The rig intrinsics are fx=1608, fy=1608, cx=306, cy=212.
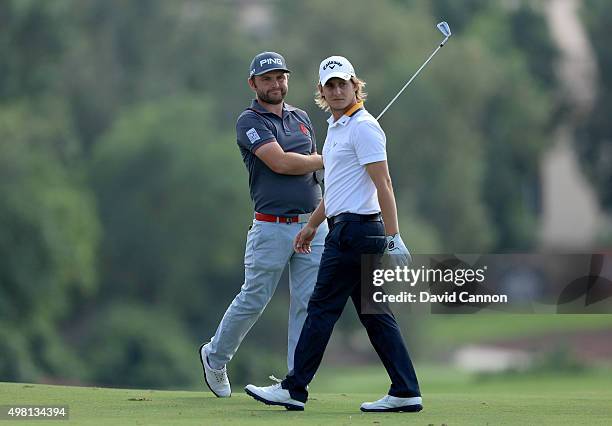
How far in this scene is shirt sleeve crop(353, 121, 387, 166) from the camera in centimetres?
905

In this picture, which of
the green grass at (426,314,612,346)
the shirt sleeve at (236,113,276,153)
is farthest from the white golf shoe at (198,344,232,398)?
the green grass at (426,314,612,346)

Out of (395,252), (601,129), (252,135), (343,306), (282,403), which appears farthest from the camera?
(601,129)

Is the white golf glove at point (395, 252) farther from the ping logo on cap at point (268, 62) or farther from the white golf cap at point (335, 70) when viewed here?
the ping logo on cap at point (268, 62)

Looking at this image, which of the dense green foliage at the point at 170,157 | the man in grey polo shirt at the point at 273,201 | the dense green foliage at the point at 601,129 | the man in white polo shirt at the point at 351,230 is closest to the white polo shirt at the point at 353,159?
the man in white polo shirt at the point at 351,230

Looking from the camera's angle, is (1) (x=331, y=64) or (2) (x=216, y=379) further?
(2) (x=216, y=379)

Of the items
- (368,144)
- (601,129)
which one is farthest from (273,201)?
(601,129)

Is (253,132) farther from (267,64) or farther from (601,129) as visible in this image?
(601,129)

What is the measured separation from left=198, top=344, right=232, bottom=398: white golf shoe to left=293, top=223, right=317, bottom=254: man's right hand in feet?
3.35

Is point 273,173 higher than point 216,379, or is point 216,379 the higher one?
point 273,173

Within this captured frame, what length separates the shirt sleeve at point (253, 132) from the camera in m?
9.88

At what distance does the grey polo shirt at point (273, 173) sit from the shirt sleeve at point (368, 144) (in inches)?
38.3

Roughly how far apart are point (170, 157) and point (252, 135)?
44.5m

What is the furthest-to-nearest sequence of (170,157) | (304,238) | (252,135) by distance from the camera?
1. (170,157)
2. (252,135)
3. (304,238)

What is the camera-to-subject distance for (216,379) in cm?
1023
